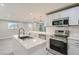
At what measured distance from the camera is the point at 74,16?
1.73 metres

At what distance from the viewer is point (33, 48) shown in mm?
1220

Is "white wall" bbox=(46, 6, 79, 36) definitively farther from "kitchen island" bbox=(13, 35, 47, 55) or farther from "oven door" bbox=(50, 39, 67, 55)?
"kitchen island" bbox=(13, 35, 47, 55)

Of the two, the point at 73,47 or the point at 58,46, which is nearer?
the point at 73,47

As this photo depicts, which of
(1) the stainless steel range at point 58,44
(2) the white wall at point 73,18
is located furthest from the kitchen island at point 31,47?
(2) the white wall at point 73,18

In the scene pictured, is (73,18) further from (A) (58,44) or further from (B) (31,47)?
(B) (31,47)

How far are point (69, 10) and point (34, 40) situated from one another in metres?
1.09

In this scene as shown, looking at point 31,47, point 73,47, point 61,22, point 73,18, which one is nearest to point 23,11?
point 31,47

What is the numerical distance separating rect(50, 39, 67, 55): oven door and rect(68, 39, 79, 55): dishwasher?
0.10 metres

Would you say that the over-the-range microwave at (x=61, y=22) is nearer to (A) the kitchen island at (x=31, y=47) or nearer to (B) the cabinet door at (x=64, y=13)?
(B) the cabinet door at (x=64, y=13)

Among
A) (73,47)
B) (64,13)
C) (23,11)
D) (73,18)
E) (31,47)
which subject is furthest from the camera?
(64,13)

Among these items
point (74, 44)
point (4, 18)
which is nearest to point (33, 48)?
point (4, 18)

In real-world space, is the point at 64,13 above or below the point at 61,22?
above

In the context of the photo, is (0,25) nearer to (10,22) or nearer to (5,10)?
(10,22)

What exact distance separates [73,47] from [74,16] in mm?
686
